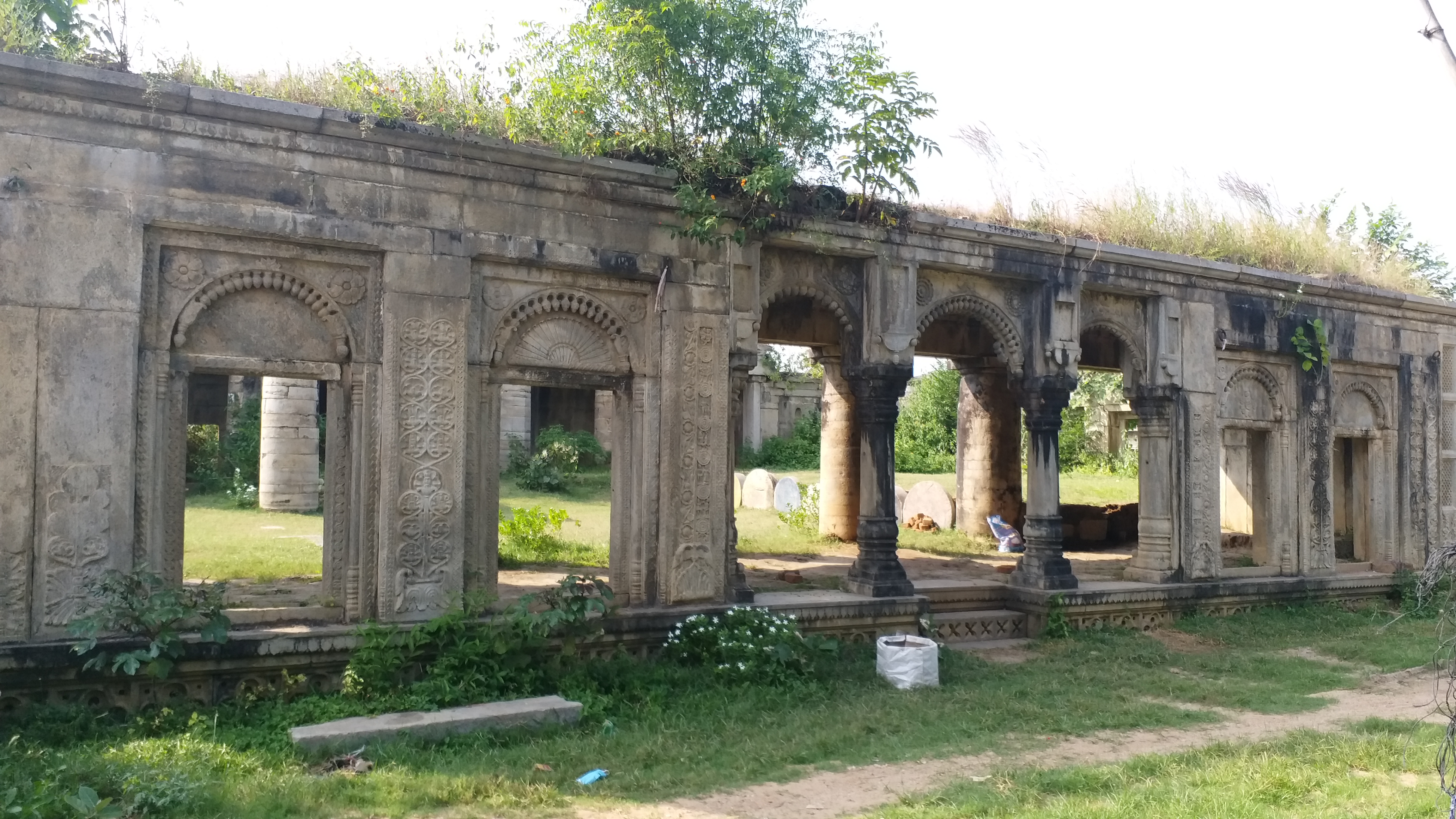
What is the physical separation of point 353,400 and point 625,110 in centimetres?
313

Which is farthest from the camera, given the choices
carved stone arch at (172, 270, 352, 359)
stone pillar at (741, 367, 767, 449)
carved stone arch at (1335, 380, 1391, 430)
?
stone pillar at (741, 367, 767, 449)

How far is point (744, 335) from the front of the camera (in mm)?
8797

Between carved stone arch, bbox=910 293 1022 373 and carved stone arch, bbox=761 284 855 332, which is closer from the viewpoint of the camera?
carved stone arch, bbox=761 284 855 332

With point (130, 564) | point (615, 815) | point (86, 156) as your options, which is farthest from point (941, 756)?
point (86, 156)

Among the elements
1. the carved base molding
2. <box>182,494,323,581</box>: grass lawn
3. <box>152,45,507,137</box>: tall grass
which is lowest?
the carved base molding

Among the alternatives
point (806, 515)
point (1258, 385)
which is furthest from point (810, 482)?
point (1258, 385)

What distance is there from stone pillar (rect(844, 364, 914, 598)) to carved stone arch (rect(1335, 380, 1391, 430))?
6687mm

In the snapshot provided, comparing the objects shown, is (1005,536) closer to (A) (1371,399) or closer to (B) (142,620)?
(A) (1371,399)

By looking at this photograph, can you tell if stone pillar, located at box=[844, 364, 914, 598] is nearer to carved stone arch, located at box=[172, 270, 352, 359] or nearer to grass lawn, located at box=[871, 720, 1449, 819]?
grass lawn, located at box=[871, 720, 1449, 819]

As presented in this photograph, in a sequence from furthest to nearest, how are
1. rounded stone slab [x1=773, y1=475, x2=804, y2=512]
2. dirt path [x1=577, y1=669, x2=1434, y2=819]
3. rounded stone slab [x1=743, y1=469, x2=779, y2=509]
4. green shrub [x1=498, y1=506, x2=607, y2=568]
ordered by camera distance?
rounded stone slab [x1=743, y1=469, x2=779, y2=509] < rounded stone slab [x1=773, y1=475, x2=804, y2=512] < green shrub [x1=498, y1=506, x2=607, y2=568] < dirt path [x1=577, y1=669, x2=1434, y2=819]

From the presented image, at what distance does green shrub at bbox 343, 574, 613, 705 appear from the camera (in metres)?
6.97

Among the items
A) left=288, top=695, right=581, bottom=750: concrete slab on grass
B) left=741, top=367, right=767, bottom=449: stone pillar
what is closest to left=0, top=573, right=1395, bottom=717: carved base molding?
left=288, top=695, right=581, bottom=750: concrete slab on grass

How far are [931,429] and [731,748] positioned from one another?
74.0ft

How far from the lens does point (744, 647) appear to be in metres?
7.97
